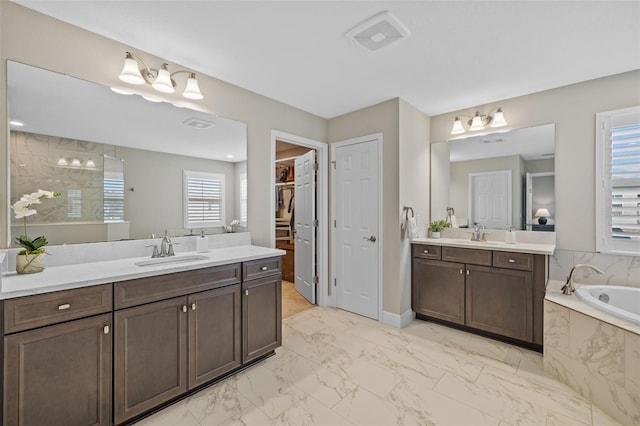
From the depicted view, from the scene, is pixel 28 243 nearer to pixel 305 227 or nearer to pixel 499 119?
pixel 305 227

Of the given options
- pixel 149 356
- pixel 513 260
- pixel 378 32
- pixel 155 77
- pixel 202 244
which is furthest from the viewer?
pixel 513 260

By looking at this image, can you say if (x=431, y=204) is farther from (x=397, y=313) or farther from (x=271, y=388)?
(x=271, y=388)

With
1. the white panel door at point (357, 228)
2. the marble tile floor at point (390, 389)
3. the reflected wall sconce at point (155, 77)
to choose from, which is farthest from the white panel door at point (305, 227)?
the reflected wall sconce at point (155, 77)

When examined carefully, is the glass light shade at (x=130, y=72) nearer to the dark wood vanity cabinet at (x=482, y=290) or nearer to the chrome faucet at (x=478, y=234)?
the dark wood vanity cabinet at (x=482, y=290)

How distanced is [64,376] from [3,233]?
0.94 meters

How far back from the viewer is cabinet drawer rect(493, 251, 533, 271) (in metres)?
2.64

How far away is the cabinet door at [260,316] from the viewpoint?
228 centimetres

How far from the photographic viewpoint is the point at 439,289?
10.4 ft

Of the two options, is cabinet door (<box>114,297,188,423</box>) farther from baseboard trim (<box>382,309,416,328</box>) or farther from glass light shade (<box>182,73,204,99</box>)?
baseboard trim (<box>382,309,416,328</box>)

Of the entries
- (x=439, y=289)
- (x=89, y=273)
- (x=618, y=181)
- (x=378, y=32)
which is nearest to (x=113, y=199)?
(x=89, y=273)

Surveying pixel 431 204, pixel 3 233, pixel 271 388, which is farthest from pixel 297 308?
pixel 3 233

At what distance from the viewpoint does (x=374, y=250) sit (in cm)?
338

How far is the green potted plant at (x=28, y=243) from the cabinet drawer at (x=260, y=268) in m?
1.22

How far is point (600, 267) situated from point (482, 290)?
1.02 meters
